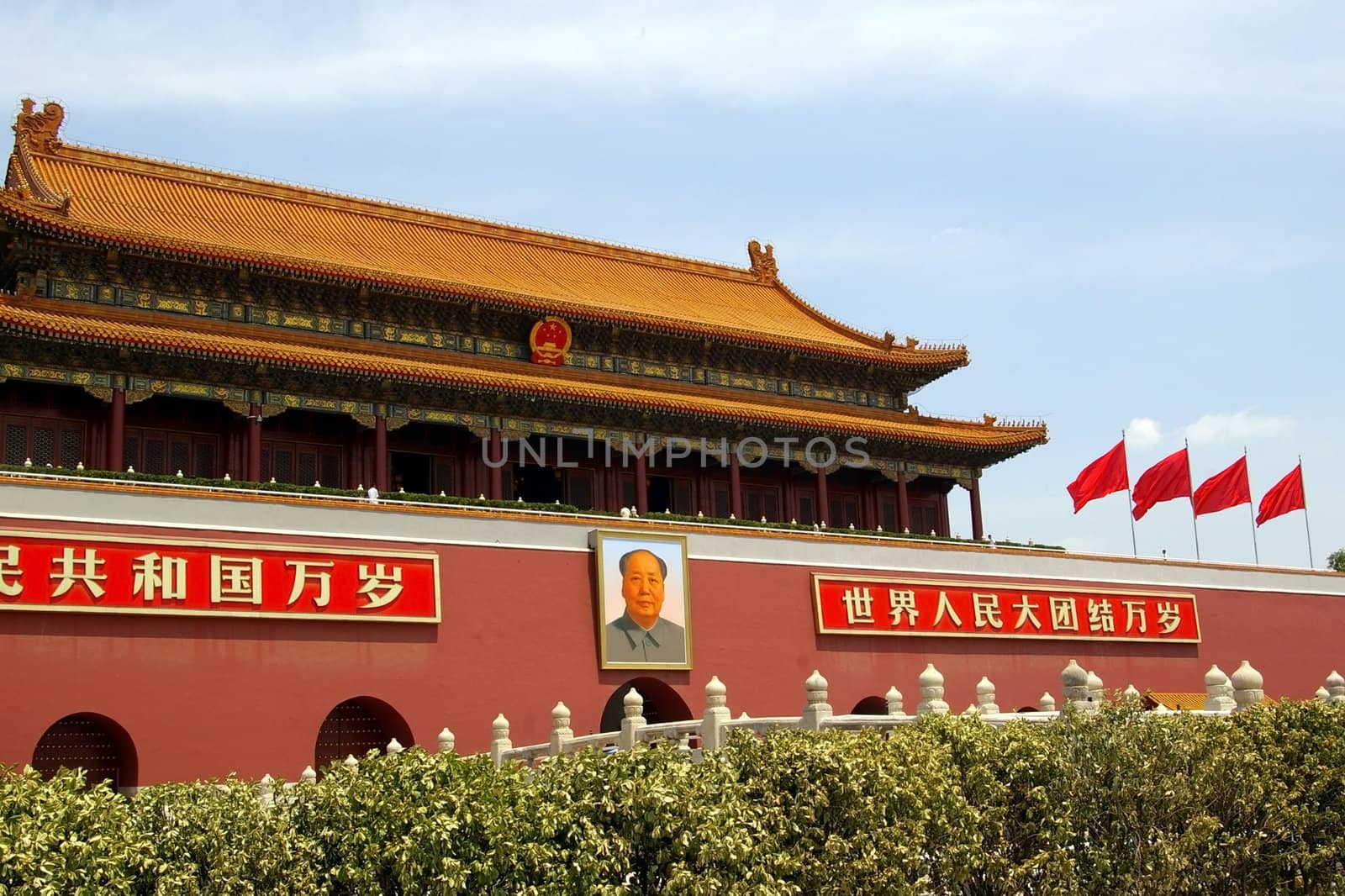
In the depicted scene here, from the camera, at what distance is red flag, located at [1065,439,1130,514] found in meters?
30.2

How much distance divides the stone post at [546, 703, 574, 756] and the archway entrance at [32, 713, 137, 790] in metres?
5.25

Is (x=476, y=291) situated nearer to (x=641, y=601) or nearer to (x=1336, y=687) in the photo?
(x=641, y=601)

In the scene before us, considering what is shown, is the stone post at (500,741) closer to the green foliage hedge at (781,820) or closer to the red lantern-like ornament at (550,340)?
the green foliage hedge at (781,820)

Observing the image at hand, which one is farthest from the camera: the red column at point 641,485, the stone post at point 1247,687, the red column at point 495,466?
the red column at point 641,485

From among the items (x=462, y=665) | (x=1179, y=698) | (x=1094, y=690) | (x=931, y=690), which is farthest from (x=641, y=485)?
(x=1094, y=690)

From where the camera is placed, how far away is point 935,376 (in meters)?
32.9

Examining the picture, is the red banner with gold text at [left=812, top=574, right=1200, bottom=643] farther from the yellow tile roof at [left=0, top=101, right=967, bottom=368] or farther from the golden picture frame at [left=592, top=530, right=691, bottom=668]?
the yellow tile roof at [left=0, top=101, right=967, bottom=368]

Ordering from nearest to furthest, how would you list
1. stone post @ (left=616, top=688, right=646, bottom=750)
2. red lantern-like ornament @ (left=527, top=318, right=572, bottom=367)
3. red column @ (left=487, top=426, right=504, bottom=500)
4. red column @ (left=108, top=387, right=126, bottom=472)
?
stone post @ (left=616, top=688, right=646, bottom=750) → red column @ (left=108, top=387, right=126, bottom=472) → red column @ (left=487, top=426, right=504, bottom=500) → red lantern-like ornament @ (left=527, top=318, right=572, bottom=367)

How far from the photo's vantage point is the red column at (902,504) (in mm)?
29950

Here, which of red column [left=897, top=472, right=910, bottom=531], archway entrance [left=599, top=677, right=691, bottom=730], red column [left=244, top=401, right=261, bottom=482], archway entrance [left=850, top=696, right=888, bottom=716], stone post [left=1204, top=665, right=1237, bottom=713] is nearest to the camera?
stone post [left=1204, top=665, right=1237, bottom=713]

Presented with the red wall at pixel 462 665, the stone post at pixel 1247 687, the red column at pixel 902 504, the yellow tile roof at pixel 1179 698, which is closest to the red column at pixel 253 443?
the red wall at pixel 462 665

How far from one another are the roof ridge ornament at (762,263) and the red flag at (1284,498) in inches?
465

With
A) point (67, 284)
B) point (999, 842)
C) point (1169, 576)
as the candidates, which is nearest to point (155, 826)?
point (999, 842)

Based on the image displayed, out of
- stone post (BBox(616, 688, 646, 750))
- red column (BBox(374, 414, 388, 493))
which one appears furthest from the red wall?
stone post (BBox(616, 688, 646, 750))
